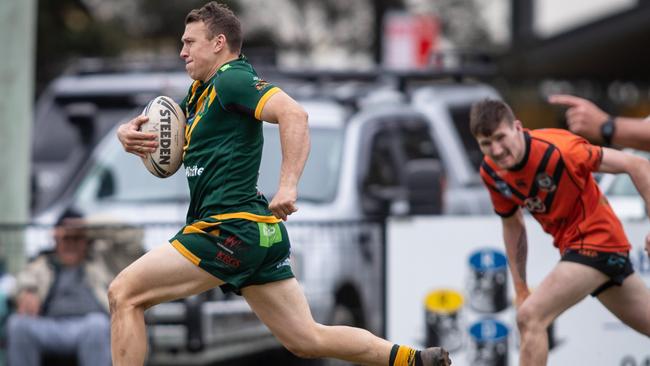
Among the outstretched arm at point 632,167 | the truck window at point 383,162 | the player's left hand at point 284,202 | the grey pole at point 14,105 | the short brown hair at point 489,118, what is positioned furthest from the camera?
the grey pole at point 14,105

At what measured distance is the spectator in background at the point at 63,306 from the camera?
418 inches

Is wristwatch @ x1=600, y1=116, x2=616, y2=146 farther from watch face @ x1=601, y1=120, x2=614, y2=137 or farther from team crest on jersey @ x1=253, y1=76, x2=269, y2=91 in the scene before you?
team crest on jersey @ x1=253, y1=76, x2=269, y2=91

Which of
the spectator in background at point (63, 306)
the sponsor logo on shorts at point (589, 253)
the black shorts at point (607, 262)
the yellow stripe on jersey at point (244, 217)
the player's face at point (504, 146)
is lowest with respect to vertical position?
the spectator in background at point (63, 306)

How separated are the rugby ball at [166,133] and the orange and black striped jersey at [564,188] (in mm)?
2225

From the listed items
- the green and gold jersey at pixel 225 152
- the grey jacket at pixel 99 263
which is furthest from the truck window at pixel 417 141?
the green and gold jersey at pixel 225 152

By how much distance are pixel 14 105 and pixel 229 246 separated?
6.78 meters

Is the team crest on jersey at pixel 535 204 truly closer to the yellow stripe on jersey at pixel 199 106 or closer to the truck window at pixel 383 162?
the yellow stripe on jersey at pixel 199 106

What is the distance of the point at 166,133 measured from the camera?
698cm

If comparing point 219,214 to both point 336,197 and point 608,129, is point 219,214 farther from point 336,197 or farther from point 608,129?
point 336,197

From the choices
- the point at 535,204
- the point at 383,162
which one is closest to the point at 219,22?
the point at 535,204

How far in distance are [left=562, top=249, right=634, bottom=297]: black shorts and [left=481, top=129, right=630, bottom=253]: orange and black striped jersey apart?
1.5 inches

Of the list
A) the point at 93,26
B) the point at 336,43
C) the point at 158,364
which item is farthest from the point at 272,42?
the point at 158,364

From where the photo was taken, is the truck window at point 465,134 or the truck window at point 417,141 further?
the truck window at point 465,134

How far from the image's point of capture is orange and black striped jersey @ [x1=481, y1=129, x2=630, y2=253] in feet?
26.7
